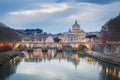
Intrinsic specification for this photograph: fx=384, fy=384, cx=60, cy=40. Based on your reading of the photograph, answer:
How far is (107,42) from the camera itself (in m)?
85.1

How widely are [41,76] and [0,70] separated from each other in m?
6.06

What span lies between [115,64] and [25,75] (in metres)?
14.1

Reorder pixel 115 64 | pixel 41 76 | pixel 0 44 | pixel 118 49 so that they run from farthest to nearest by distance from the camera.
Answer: pixel 0 44
pixel 118 49
pixel 115 64
pixel 41 76

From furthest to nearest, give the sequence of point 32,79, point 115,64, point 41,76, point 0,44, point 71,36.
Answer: point 71,36
point 0,44
point 115,64
point 41,76
point 32,79

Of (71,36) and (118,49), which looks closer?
(118,49)

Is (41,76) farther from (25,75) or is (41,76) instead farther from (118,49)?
(118,49)

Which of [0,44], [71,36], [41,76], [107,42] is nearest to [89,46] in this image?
[107,42]

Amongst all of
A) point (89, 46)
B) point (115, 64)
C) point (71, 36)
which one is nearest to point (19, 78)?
point (115, 64)

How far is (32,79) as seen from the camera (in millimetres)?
42625

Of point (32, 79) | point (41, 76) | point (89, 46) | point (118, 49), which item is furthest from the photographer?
point (89, 46)

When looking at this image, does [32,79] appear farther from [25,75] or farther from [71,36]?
[71,36]

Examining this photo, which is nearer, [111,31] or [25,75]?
[25,75]

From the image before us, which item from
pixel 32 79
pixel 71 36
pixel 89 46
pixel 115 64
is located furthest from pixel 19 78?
pixel 71 36

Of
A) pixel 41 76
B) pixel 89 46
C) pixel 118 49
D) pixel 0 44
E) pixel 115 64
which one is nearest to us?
pixel 41 76
